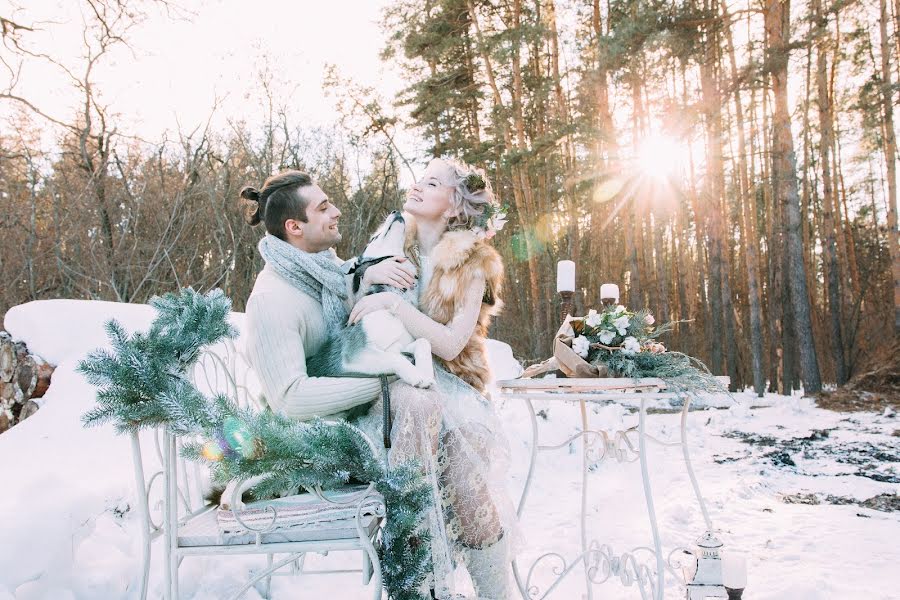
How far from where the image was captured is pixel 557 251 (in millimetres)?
13016

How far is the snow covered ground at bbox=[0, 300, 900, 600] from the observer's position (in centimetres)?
214

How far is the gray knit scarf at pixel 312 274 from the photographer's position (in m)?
2.00

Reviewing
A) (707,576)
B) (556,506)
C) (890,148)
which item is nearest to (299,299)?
(707,576)

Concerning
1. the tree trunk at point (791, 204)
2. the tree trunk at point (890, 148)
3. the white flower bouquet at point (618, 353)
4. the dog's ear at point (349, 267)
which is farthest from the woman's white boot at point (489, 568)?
the tree trunk at point (890, 148)

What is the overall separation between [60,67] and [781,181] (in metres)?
9.94

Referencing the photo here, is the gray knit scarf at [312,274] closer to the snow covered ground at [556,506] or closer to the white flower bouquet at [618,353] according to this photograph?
the white flower bouquet at [618,353]

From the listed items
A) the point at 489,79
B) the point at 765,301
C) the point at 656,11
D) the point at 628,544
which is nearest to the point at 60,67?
the point at 489,79

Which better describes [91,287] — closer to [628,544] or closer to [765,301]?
[628,544]

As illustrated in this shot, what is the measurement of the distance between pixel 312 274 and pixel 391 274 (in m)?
0.26

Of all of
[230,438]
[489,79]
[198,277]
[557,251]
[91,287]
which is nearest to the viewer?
[230,438]

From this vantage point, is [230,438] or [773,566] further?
[773,566]

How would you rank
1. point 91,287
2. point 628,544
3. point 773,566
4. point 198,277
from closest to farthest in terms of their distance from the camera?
point 773,566
point 628,544
point 91,287
point 198,277

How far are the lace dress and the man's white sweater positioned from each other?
0.45 ft

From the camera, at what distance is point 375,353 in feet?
5.96
